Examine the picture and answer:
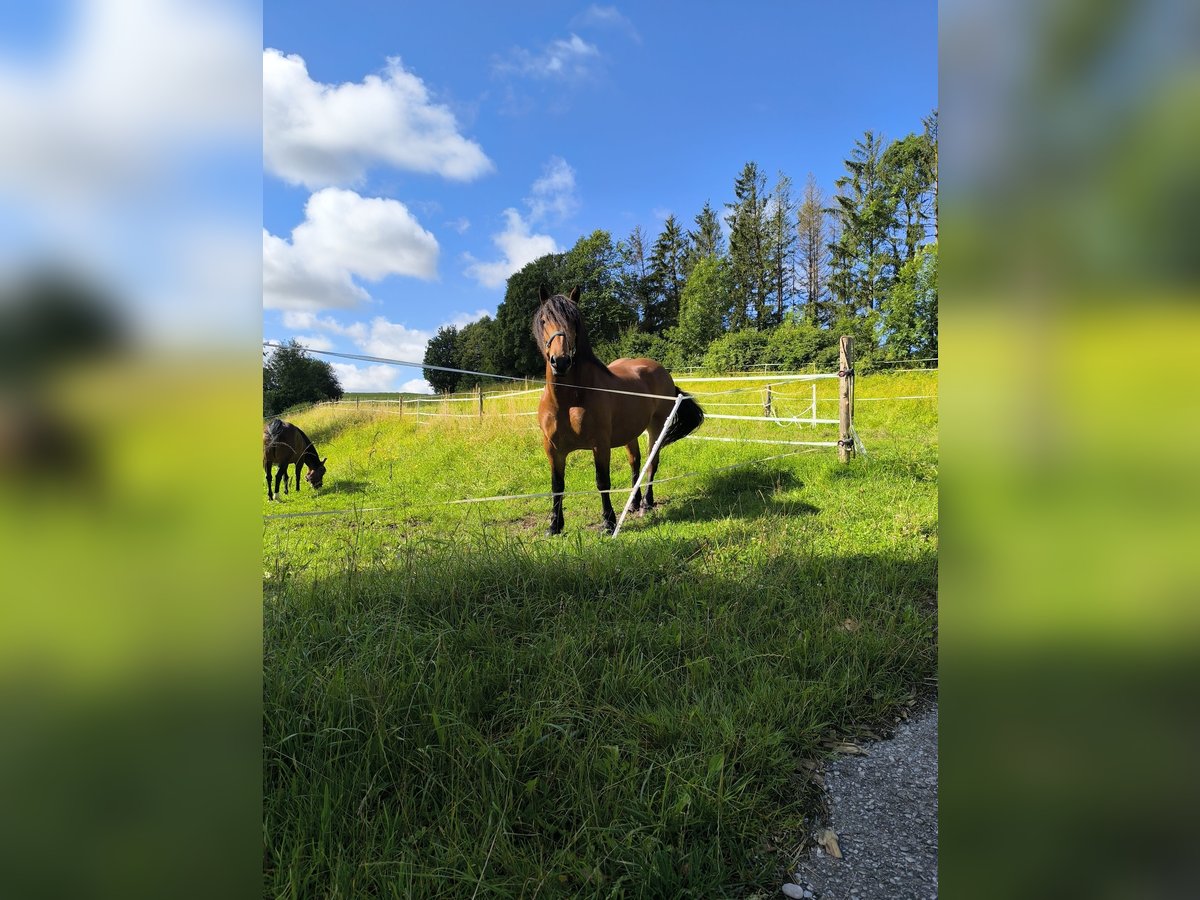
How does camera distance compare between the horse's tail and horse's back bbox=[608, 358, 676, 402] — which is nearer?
horse's back bbox=[608, 358, 676, 402]

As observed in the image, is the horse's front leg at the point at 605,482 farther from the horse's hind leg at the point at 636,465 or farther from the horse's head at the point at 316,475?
the horse's head at the point at 316,475

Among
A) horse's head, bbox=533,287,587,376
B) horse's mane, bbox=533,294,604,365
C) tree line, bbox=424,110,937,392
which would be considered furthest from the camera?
tree line, bbox=424,110,937,392

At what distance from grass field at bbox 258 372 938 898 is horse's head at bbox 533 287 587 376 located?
62.9 inches

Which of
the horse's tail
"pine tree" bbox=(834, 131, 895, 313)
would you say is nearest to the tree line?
"pine tree" bbox=(834, 131, 895, 313)

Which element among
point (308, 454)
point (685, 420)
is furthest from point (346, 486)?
point (685, 420)

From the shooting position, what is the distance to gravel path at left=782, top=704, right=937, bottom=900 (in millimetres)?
1392

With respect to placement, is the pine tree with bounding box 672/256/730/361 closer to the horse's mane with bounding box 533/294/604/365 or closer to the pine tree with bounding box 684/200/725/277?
the pine tree with bounding box 684/200/725/277

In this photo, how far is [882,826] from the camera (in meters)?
1.58

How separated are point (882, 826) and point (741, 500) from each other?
13.2 ft

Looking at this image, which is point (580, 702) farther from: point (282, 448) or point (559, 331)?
point (282, 448)

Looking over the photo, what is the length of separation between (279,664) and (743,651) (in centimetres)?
180
